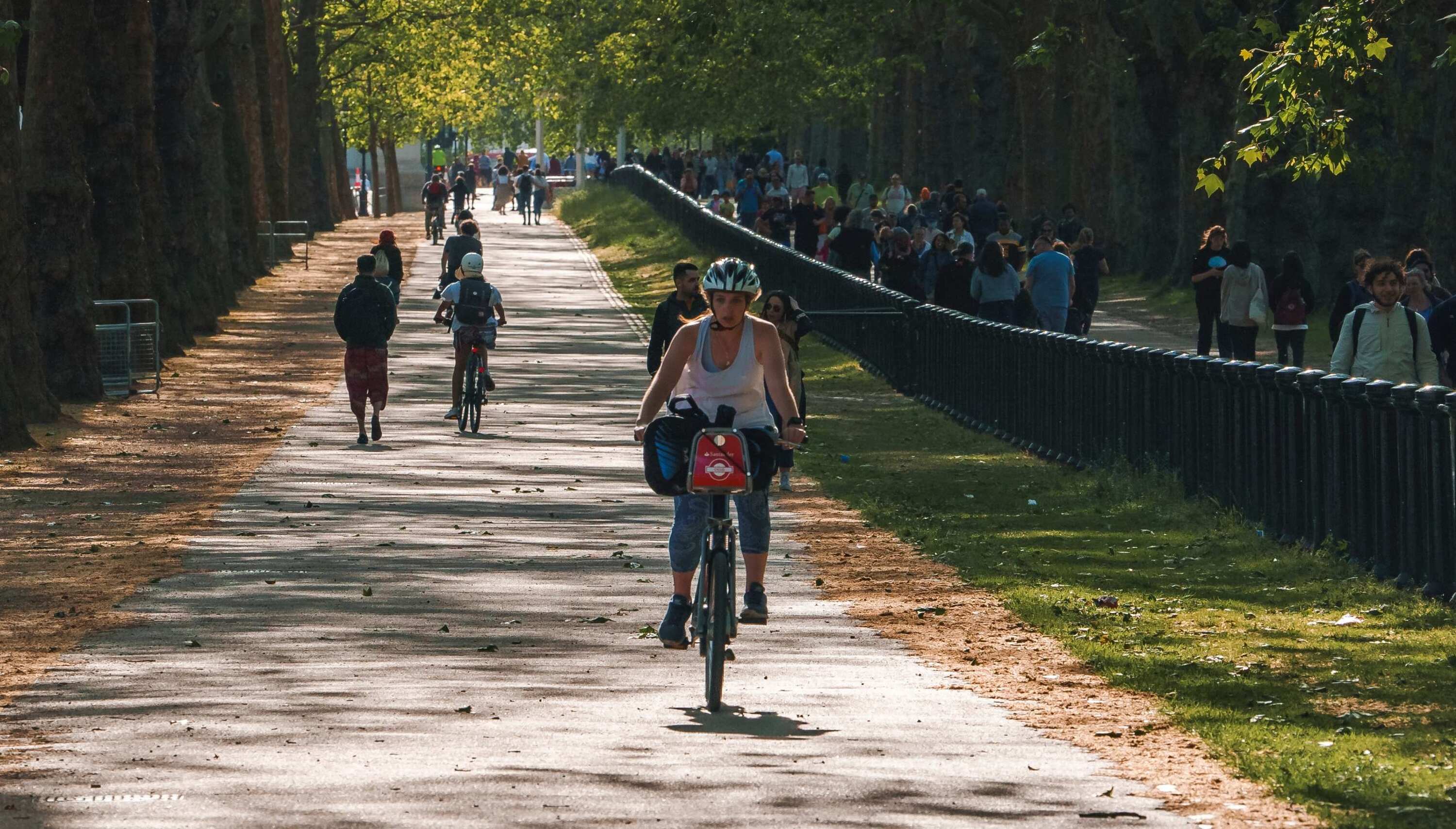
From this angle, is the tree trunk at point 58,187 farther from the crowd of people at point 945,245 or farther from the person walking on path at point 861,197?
the person walking on path at point 861,197

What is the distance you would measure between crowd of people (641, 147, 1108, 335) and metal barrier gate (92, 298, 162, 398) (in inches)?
375

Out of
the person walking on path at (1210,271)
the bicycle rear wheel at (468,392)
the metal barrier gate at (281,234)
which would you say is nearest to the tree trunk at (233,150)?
the metal barrier gate at (281,234)

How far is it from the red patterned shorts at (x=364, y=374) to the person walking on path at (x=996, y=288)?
26.3 ft

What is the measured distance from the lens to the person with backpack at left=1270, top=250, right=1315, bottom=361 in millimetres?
26703

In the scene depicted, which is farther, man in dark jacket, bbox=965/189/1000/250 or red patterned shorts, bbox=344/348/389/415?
man in dark jacket, bbox=965/189/1000/250

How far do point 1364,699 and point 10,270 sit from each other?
15.8 metres

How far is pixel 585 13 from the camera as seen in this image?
2758 inches

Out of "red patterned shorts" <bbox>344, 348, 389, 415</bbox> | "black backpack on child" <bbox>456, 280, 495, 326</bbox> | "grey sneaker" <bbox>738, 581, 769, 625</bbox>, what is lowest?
"red patterned shorts" <bbox>344, 348, 389, 415</bbox>

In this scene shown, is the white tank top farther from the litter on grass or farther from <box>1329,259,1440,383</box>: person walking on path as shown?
<box>1329,259,1440,383</box>: person walking on path

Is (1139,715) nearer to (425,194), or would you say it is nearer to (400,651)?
(400,651)

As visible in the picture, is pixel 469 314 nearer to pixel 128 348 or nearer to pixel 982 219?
pixel 128 348

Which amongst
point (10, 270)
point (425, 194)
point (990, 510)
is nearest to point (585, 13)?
point (425, 194)

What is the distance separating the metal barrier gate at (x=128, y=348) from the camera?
93.6ft

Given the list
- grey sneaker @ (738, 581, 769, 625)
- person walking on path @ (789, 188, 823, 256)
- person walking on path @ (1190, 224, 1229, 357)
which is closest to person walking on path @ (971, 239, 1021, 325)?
person walking on path @ (1190, 224, 1229, 357)
